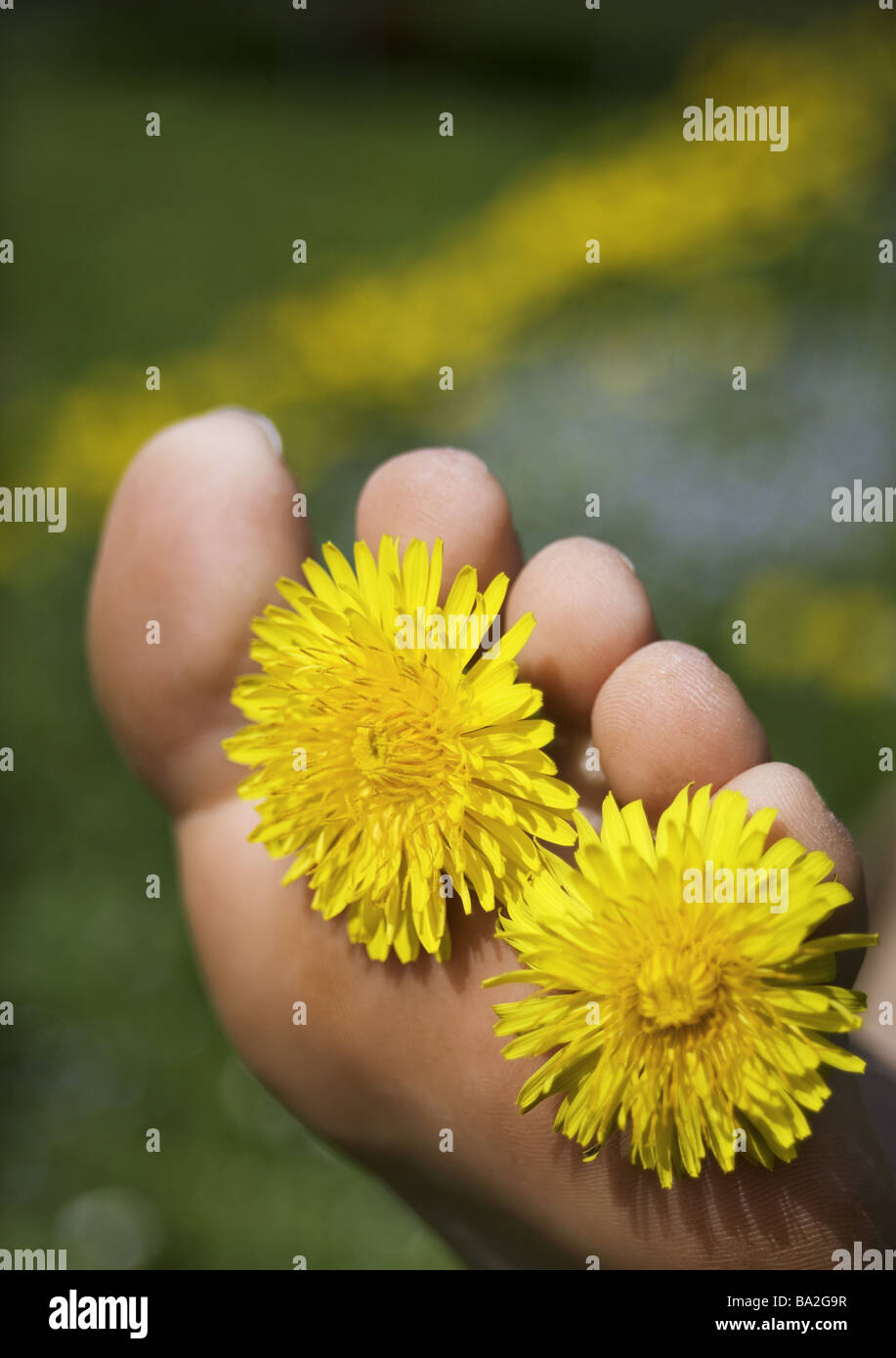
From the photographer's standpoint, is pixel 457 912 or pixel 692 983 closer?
pixel 692 983

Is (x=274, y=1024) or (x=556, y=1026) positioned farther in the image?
(x=274, y=1024)

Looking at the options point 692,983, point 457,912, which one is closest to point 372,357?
point 457,912

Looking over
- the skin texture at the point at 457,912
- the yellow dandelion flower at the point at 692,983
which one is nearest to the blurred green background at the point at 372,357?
the skin texture at the point at 457,912

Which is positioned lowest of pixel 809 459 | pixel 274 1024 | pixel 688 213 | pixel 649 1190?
pixel 649 1190

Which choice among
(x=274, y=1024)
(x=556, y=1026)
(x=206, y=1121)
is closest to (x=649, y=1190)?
(x=556, y=1026)

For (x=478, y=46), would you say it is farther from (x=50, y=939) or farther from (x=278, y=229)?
(x=50, y=939)

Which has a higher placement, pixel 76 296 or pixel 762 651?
pixel 76 296

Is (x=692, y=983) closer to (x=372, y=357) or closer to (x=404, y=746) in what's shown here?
(x=404, y=746)

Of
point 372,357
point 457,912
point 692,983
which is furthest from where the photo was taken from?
point 372,357
